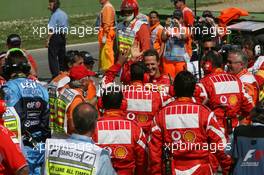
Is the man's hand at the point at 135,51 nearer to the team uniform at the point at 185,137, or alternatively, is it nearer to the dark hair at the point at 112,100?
the dark hair at the point at 112,100

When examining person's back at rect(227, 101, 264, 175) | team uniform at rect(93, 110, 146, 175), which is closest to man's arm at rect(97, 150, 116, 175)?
team uniform at rect(93, 110, 146, 175)

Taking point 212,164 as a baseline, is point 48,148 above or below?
above

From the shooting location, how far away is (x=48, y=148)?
260 inches

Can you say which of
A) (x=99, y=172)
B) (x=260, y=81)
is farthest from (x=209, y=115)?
(x=260, y=81)

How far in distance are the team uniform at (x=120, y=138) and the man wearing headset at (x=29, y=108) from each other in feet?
3.69

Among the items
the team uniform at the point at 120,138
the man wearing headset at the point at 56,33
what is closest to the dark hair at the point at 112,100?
the team uniform at the point at 120,138

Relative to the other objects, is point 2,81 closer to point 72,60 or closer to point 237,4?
point 72,60

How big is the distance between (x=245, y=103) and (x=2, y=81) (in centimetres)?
323

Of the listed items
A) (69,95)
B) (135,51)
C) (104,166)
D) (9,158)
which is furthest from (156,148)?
(135,51)

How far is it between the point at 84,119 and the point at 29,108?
2499 millimetres

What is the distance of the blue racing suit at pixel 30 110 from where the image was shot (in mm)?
8672

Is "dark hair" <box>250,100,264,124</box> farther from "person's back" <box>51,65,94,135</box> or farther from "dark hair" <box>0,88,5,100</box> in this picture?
"dark hair" <box>0,88,5,100</box>

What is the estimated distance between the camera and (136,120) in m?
9.03

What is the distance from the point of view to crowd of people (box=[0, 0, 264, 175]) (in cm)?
661
